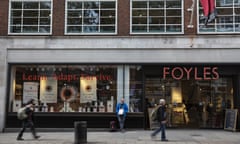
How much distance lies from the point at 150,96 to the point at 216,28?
513cm

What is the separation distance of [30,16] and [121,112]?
740cm

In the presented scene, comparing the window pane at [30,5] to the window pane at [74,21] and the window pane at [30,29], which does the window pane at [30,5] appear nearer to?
the window pane at [30,29]

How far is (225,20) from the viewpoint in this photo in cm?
1825

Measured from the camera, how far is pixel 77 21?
61.2ft

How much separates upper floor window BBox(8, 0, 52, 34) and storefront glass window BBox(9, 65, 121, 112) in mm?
2040

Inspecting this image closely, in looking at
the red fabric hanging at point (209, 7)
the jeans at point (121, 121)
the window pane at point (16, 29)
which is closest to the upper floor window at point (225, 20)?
the red fabric hanging at point (209, 7)

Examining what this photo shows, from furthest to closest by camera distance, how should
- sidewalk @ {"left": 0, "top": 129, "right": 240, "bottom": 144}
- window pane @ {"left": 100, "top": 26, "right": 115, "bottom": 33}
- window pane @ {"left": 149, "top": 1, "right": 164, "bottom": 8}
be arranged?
window pane @ {"left": 149, "top": 1, "right": 164, "bottom": 8}
window pane @ {"left": 100, "top": 26, "right": 115, "bottom": 33}
sidewalk @ {"left": 0, "top": 129, "right": 240, "bottom": 144}

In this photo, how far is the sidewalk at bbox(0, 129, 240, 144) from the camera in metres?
14.0

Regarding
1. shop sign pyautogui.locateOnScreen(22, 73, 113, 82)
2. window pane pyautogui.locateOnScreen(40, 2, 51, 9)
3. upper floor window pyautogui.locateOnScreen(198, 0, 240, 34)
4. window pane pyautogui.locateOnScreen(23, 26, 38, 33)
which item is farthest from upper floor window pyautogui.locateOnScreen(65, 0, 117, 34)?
upper floor window pyautogui.locateOnScreen(198, 0, 240, 34)

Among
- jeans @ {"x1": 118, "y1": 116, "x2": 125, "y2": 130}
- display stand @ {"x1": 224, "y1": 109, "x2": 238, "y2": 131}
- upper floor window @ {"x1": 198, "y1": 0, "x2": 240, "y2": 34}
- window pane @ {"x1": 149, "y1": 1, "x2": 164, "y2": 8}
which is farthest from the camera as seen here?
window pane @ {"x1": 149, "y1": 1, "x2": 164, "y2": 8}

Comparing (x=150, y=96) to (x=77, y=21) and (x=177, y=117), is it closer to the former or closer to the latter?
(x=177, y=117)

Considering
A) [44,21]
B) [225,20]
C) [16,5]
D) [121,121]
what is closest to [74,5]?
[44,21]

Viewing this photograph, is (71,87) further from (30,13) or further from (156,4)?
(156,4)

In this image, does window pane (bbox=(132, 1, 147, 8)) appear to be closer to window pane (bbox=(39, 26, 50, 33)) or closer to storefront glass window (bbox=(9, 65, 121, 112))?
storefront glass window (bbox=(9, 65, 121, 112))
